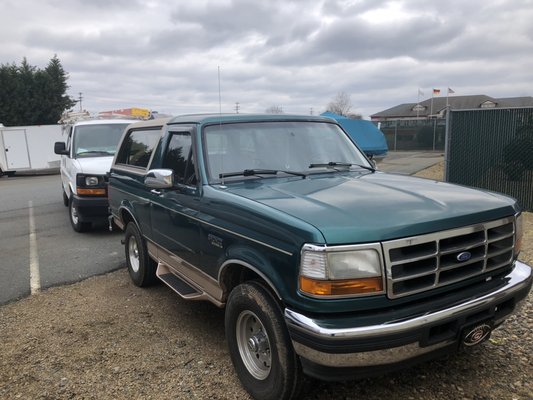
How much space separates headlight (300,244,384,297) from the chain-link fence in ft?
100

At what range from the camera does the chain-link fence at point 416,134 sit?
3131 cm

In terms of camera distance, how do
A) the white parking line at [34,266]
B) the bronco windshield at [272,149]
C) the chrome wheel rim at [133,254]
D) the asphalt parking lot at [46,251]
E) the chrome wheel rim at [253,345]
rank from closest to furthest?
1. the chrome wheel rim at [253,345]
2. the bronco windshield at [272,149]
3. the chrome wheel rim at [133,254]
4. the white parking line at [34,266]
5. the asphalt parking lot at [46,251]

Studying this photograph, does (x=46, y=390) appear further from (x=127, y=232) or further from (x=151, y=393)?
(x=127, y=232)

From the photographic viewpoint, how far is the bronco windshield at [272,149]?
3807 millimetres

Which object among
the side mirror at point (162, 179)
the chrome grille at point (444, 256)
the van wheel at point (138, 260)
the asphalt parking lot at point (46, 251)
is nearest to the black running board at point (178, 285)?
the van wheel at point (138, 260)

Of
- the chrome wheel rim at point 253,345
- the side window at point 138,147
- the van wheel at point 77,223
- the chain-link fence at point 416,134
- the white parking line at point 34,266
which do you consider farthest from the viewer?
the chain-link fence at point 416,134

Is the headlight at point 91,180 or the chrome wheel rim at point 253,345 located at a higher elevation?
the headlight at point 91,180

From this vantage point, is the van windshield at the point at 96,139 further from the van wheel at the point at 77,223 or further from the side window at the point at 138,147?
the side window at the point at 138,147

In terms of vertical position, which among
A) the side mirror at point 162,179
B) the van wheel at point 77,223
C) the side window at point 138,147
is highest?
the side window at point 138,147

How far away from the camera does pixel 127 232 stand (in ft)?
18.4

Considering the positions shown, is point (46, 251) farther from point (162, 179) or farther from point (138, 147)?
point (162, 179)

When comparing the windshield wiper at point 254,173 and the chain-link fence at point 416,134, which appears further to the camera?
the chain-link fence at point 416,134

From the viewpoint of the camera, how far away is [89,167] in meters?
8.11

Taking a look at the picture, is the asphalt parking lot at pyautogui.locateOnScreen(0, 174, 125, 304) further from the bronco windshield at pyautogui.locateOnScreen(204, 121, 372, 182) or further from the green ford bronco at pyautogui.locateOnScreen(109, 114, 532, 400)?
the bronco windshield at pyautogui.locateOnScreen(204, 121, 372, 182)
